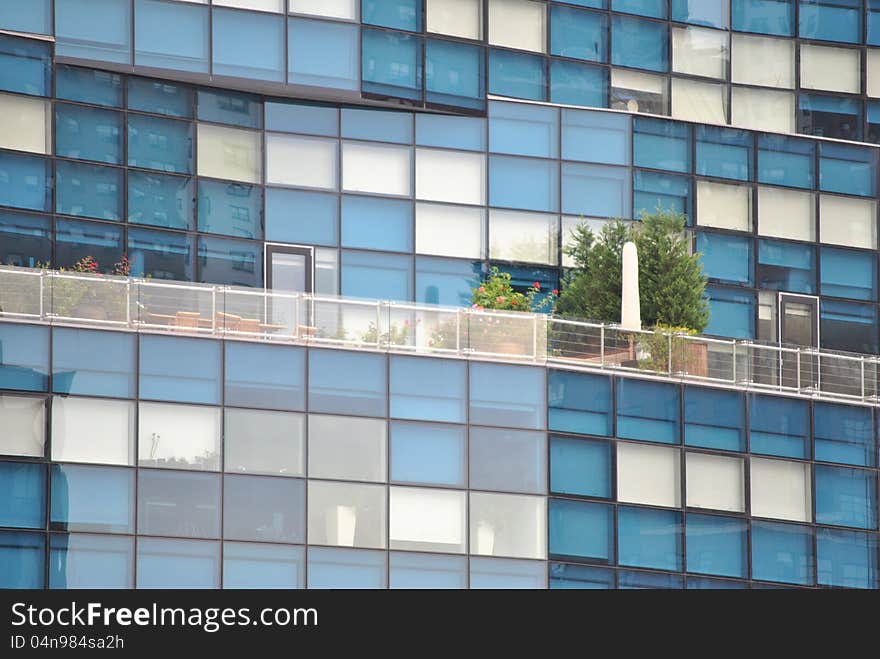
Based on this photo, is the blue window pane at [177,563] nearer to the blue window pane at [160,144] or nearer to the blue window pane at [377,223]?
the blue window pane at [160,144]

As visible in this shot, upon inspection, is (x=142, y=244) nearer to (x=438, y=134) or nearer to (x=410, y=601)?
(x=438, y=134)

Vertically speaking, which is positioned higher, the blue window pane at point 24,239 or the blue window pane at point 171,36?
the blue window pane at point 171,36

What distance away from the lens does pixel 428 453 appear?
166 feet

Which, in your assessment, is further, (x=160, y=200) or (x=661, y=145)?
(x=661, y=145)

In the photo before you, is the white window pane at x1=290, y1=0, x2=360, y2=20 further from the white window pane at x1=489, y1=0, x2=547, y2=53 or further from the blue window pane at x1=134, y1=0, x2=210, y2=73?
the white window pane at x1=489, y1=0, x2=547, y2=53

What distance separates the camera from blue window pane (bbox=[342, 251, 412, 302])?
5925 cm

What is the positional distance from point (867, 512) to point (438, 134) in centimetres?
1468

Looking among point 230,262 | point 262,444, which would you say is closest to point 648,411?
point 262,444

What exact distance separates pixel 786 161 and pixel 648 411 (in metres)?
14.1

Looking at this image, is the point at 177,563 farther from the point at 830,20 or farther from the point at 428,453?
the point at 830,20

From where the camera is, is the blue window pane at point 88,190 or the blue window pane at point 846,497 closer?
the blue window pane at point 846,497

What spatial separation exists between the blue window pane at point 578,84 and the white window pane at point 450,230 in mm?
3912

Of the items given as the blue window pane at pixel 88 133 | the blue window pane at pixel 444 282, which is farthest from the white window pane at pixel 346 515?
the blue window pane at pixel 88 133

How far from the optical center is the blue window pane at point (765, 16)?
6531cm
